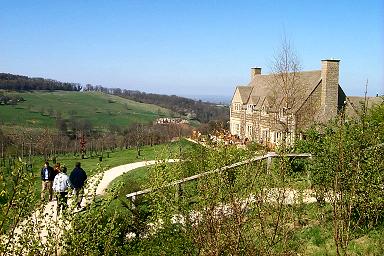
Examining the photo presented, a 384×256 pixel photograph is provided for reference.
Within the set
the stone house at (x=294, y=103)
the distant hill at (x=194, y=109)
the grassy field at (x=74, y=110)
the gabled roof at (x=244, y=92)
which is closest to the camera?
the stone house at (x=294, y=103)

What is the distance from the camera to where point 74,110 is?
→ 110 meters

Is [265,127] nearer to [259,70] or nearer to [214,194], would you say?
[259,70]

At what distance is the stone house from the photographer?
31148 mm

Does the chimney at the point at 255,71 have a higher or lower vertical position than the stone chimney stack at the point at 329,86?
higher

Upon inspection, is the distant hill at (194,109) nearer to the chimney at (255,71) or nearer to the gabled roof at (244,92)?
the chimney at (255,71)

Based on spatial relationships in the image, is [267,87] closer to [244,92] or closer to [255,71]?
[244,92]

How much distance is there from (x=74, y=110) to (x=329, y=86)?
84.0m

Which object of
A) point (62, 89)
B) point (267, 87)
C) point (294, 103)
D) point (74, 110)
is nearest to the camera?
point (294, 103)

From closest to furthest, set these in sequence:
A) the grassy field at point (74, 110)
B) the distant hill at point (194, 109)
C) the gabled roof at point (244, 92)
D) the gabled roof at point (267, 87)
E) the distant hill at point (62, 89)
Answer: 1. the gabled roof at point (267, 87)
2. the gabled roof at point (244, 92)
3. the grassy field at point (74, 110)
4. the distant hill at point (62, 89)
5. the distant hill at point (194, 109)

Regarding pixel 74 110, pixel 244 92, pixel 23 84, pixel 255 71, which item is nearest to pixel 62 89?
pixel 23 84

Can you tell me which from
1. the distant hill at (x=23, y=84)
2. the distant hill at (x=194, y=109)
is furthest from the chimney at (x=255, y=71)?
the distant hill at (x=23, y=84)

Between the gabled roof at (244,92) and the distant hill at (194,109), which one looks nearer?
the gabled roof at (244,92)

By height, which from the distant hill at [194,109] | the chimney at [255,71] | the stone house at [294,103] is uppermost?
the chimney at [255,71]

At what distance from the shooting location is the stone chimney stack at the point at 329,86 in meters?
36.0
